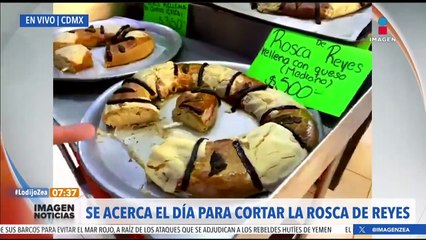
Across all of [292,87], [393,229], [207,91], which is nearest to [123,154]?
[207,91]

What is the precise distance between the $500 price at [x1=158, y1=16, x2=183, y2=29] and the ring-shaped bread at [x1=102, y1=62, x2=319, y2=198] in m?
0.08

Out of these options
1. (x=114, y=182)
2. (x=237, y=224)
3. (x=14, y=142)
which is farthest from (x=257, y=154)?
(x=14, y=142)

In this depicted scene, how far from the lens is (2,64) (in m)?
0.91

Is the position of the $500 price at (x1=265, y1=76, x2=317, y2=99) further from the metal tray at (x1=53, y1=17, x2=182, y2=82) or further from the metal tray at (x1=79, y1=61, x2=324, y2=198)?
the metal tray at (x1=53, y1=17, x2=182, y2=82)

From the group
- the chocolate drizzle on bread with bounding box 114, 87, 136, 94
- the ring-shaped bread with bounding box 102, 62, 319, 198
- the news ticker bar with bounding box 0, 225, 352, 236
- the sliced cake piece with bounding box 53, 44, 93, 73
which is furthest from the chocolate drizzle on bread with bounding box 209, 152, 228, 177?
the sliced cake piece with bounding box 53, 44, 93, 73

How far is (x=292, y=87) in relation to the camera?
92 centimetres

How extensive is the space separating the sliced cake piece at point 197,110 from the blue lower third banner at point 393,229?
0.32 m

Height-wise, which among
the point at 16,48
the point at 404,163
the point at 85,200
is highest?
the point at 16,48

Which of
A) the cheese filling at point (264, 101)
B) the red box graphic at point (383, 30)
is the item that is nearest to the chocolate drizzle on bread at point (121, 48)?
the cheese filling at point (264, 101)

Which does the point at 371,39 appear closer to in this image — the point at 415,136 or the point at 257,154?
the point at 415,136

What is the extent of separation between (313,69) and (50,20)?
49 centimetres

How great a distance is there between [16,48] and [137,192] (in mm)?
353

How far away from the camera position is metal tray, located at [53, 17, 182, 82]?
0.94 m

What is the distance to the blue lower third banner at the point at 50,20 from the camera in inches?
35.4
